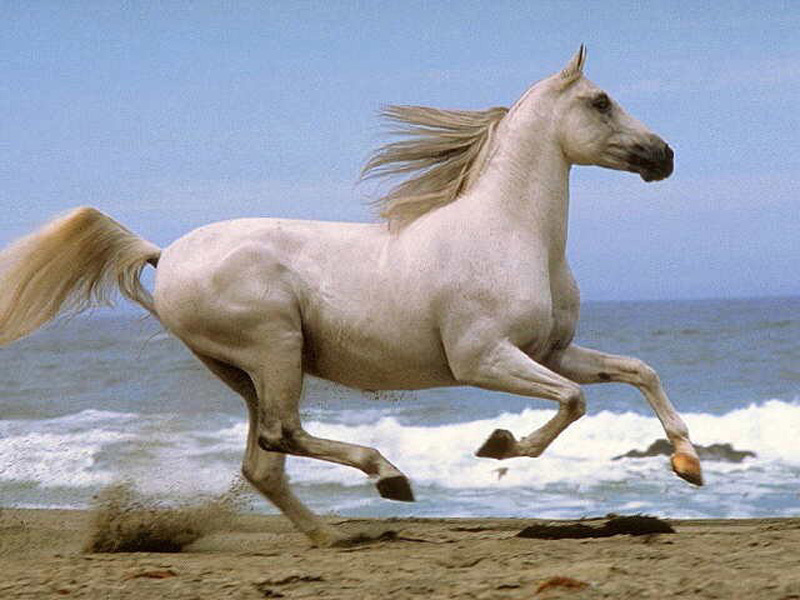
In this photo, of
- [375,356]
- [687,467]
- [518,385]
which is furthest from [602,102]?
[687,467]

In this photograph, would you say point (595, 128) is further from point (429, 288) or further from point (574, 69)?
point (429, 288)

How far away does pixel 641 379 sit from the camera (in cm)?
577

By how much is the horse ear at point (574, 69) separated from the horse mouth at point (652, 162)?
1.36ft

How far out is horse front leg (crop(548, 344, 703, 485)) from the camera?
550 cm

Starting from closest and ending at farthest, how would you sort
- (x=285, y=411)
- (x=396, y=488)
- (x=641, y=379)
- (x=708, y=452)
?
1. (x=396, y=488)
2. (x=641, y=379)
3. (x=285, y=411)
4. (x=708, y=452)

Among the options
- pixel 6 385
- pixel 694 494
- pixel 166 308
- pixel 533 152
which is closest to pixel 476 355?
pixel 533 152

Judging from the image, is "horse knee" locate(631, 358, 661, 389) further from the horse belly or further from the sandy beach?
the horse belly

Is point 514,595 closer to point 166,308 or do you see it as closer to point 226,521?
point 166,308

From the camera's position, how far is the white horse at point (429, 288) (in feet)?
18.5

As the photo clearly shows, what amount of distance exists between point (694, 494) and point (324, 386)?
18.6 ft

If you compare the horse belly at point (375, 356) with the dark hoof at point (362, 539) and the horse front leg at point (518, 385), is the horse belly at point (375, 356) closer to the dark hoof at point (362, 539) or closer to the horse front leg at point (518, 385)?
the horse front leg at point (518, 385)

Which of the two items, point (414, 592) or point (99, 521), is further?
point (99, 521)

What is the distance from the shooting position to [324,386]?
647 cm

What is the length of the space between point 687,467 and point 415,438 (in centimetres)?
973
